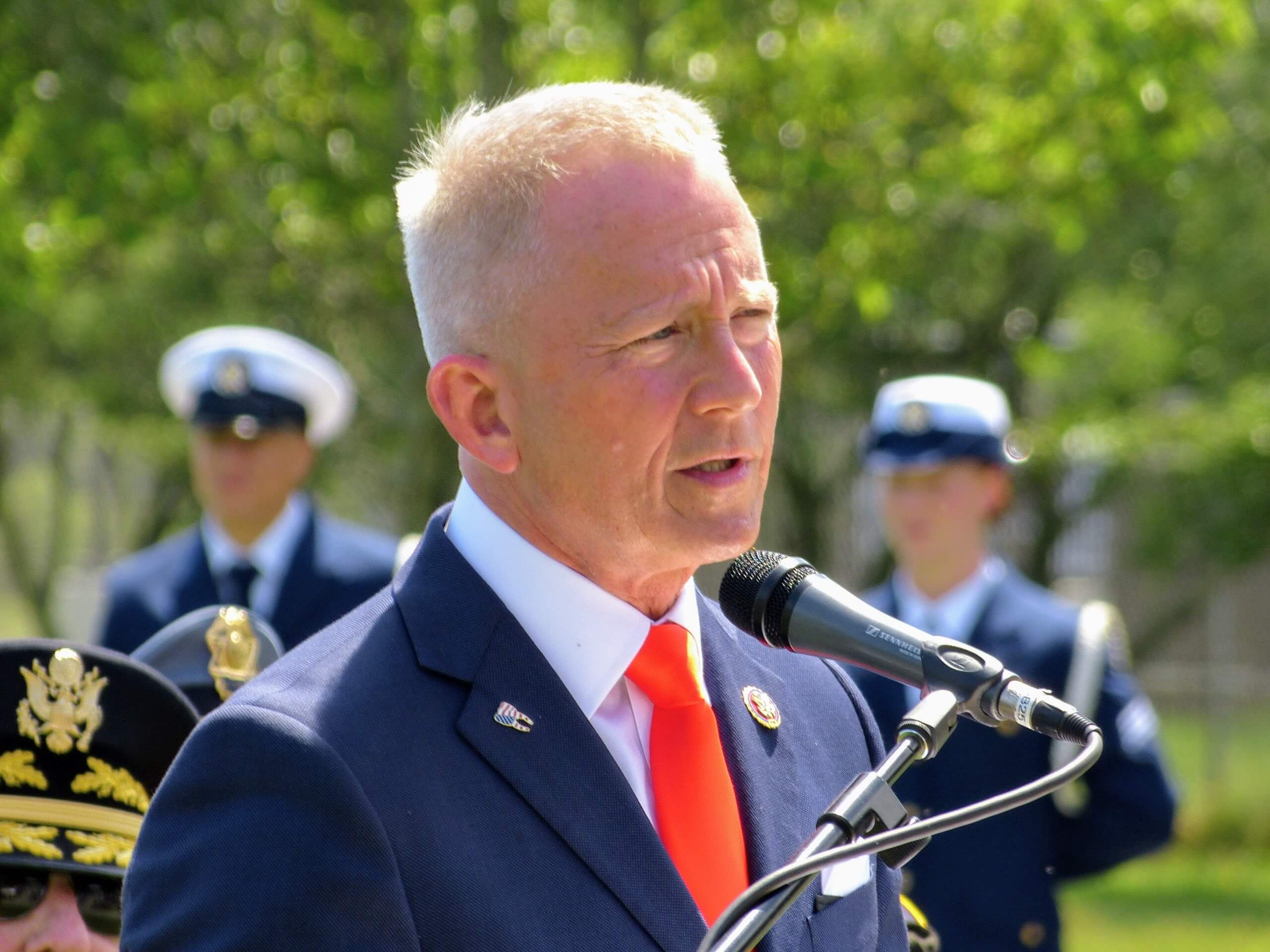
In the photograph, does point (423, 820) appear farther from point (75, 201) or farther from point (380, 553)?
point (75, 201)

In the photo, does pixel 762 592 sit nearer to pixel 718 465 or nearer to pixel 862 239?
pixel 718 465

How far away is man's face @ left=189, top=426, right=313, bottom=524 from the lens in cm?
538

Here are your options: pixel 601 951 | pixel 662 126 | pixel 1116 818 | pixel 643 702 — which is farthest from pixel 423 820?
pixel 1116 818

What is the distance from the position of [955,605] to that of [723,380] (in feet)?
9.32

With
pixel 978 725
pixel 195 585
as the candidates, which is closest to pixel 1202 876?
pixel 978 725

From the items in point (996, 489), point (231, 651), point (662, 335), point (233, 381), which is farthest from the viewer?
point (233, 381)

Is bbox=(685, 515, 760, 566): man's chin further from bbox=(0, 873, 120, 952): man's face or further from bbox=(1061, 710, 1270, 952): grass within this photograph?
bbox=(1061, 710, 1270, 952): grass

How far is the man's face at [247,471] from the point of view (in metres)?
5.38

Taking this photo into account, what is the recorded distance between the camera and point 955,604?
462 centimetres

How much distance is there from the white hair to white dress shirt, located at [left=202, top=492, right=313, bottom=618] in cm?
320

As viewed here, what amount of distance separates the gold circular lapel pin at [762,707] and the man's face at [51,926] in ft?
3.25

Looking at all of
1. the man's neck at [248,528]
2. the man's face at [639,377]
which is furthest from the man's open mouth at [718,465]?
the man's neck at [248,528]

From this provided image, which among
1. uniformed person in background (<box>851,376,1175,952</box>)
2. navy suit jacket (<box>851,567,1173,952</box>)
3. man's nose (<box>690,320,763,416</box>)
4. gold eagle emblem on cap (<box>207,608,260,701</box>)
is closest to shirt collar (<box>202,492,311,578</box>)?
uniformed person in background (<box>851,376,1175,952</box>)

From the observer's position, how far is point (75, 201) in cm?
710
